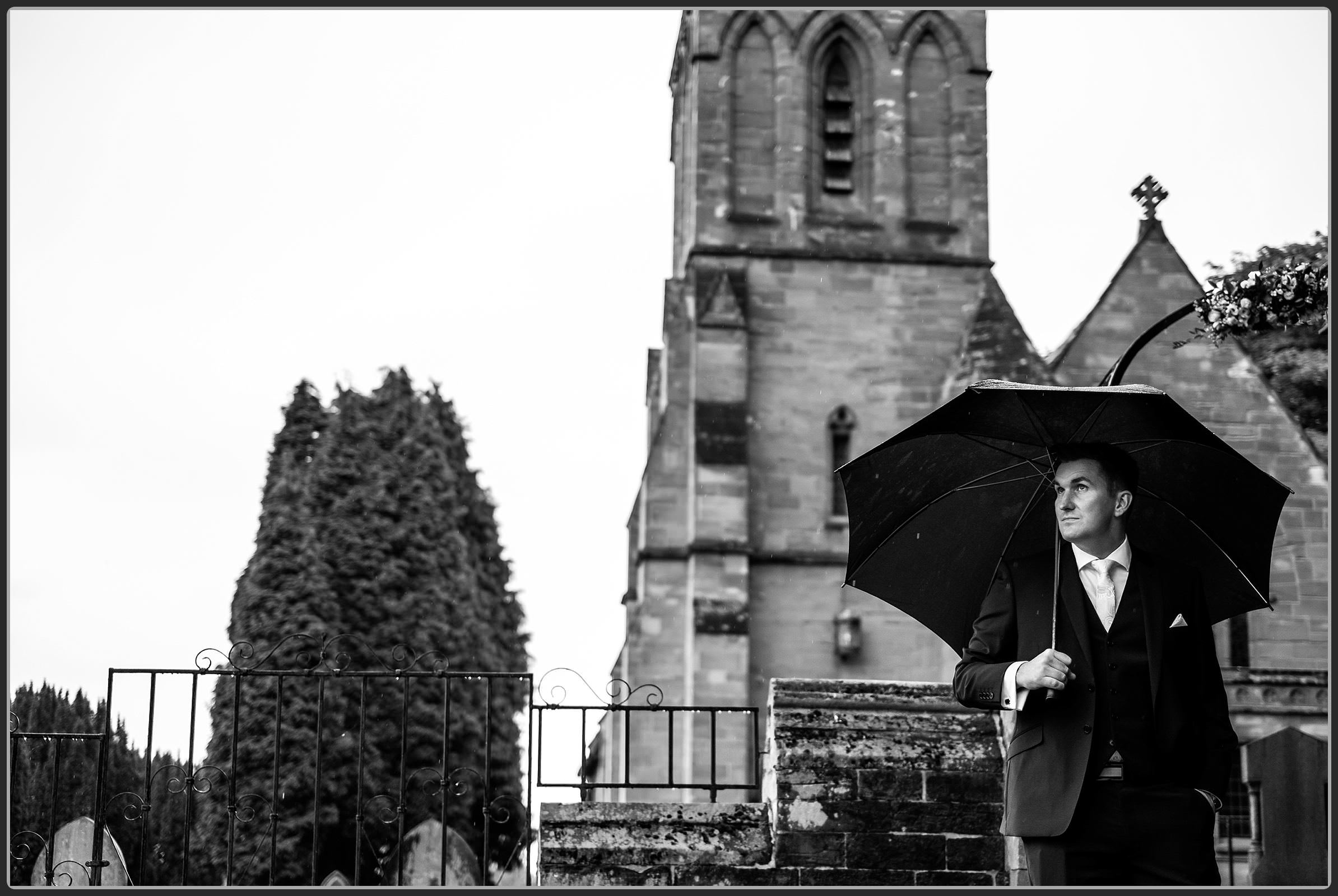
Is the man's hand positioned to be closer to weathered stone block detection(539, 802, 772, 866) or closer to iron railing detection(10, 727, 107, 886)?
weathered stone block detection(539, 802, 772, 866)

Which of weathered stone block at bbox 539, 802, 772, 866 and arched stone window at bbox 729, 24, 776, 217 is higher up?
arched stone window at bbox 729, 24, 776, 217

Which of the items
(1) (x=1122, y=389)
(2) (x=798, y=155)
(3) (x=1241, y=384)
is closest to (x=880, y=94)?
(2) (x=798, y=155)

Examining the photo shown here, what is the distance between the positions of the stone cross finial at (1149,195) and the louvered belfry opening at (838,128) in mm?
4137

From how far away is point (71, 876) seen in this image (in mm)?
8820

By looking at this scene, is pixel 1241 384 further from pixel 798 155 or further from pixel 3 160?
pixel 3 160

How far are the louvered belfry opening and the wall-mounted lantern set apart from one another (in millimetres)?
6410

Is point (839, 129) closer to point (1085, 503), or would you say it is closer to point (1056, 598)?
point (1085, 503)

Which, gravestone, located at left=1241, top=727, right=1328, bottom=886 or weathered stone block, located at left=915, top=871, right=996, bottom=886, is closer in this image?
weathered stone block, located at left=915, top=871, right=996, bottom=886

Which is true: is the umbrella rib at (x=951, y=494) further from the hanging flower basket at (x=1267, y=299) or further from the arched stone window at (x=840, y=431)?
the arched stone window at (x=840, y=431)

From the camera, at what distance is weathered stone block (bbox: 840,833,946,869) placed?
26.1 ft

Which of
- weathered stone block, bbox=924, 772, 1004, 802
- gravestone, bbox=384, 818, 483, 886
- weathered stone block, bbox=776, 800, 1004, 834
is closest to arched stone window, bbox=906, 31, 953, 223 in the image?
gravestone, bbox=384, 818, 483, 886

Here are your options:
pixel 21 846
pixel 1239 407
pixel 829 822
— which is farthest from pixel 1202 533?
pixel 1239 407

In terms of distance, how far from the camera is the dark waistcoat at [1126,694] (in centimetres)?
527

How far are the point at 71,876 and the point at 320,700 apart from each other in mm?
1904
